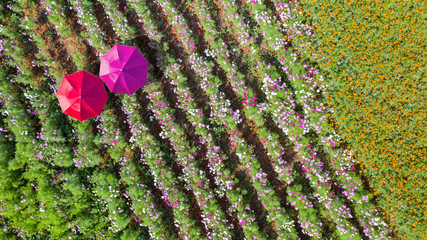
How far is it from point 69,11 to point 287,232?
36.2 feet

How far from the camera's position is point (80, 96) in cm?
775

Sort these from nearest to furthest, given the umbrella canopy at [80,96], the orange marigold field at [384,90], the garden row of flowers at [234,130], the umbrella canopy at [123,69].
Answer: the umbrella canopy at [80,96] → the umbrella canopy at [123,69] → the orange marigold field at [384,90] → the garden row of flowers at [234,130]

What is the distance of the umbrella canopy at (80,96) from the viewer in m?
7.82

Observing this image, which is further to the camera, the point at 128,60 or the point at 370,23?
the point at 370,23

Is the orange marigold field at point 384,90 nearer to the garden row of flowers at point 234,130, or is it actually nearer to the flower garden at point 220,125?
the flower garden at point 220,125

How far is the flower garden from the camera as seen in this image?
8672 millimetres

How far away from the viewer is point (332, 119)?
29.3 feet

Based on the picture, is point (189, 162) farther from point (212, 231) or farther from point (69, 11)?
point (69, 11)

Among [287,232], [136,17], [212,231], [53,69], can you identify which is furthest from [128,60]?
[287,232]

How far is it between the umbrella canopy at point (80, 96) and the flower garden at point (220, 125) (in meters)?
1.08

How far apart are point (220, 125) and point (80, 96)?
4617 mm

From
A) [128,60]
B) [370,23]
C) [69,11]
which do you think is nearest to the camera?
[128,60]

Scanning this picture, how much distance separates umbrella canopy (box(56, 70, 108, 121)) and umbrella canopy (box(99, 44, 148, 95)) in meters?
0.47

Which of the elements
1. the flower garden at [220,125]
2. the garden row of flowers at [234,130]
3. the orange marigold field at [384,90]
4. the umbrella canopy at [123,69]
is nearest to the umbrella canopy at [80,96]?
the umbrella canopy at [123,69]
